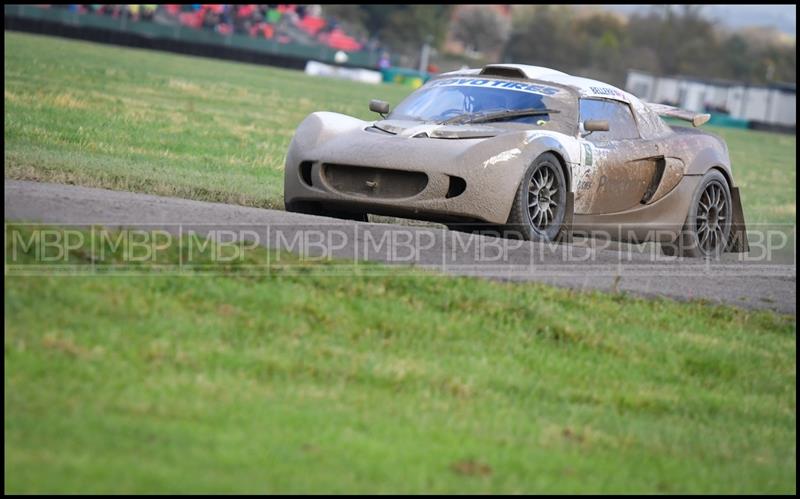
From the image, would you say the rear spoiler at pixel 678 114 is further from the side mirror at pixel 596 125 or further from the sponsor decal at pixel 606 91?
the side mirror at pixel 596 125

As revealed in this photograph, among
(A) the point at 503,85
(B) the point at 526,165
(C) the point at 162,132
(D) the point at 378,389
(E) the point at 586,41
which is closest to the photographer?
(D) the point at 378,389

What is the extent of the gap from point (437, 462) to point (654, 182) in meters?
5.91

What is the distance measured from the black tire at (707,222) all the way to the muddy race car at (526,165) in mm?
11

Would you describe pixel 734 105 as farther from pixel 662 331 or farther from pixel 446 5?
pixel 662 331

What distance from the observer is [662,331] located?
6.89 meters

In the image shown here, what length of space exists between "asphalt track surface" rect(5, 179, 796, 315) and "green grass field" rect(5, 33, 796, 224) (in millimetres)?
2348

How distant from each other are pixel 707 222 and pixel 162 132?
27.7ft

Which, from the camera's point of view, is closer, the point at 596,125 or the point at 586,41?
the point at 596,125

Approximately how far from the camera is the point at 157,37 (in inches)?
2142

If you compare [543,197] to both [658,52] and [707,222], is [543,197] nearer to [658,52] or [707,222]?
[707,222]

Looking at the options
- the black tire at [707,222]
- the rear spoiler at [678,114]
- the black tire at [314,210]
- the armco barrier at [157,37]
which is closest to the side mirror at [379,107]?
the black tire at [314,210]

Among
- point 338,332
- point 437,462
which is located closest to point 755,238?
point 338,332

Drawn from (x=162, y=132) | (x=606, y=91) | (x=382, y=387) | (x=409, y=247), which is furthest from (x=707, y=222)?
(x=162, y=132)

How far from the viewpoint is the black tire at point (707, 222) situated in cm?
1036
